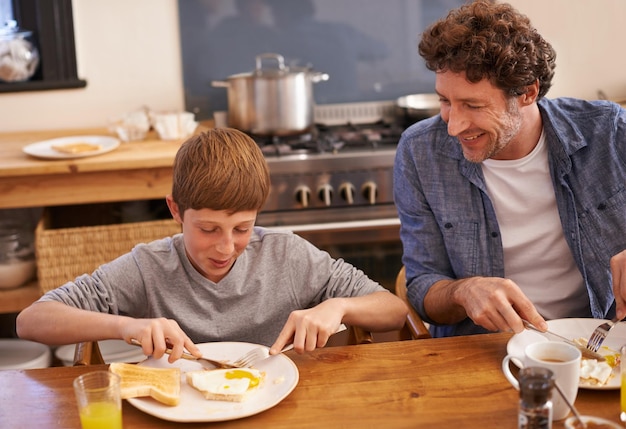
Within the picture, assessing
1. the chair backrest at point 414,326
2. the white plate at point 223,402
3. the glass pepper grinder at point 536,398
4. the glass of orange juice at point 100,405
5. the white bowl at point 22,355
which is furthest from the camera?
the white bowl at point 22,355

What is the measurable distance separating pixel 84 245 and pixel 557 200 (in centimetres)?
159

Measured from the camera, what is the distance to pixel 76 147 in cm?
289

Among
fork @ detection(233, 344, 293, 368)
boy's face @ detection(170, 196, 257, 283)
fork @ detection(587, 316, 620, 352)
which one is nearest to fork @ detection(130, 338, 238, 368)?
fork @ detection(233, 344, 293, 368)

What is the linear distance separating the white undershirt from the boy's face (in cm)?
66

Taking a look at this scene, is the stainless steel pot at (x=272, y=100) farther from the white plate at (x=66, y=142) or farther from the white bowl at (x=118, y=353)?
the white bowl at (x=118, y=353)

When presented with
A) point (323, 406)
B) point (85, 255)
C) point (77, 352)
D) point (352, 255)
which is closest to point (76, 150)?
point (85, 255)

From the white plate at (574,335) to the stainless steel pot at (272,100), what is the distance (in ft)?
5.33

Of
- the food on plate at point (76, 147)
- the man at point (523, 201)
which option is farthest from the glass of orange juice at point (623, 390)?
the food on plate at point (76, 147)

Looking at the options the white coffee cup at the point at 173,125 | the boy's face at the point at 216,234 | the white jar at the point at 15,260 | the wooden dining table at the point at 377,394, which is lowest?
the white jar at the point at 15,260

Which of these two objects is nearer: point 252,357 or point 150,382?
point 150,382

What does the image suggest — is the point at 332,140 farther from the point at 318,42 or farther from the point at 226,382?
the point at 226,382

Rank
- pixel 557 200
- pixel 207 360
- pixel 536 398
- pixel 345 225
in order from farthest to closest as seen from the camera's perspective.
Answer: pixel 345 225, pixel 557 200, pixel 207 360, pixel 536 398

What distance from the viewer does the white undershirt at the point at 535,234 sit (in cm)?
207

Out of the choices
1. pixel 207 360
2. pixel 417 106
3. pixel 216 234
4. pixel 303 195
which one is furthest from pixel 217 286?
pixel 417 106
